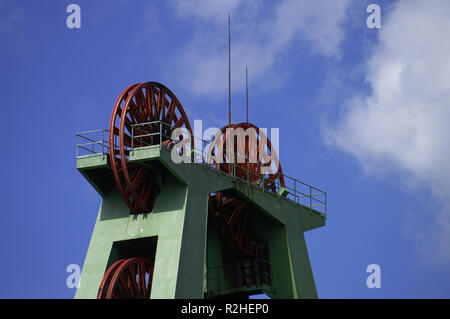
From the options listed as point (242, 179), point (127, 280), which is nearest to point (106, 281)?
point (127, 280)

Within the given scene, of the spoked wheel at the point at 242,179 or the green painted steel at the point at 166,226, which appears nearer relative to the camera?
the green painted steel at the point at 166,226

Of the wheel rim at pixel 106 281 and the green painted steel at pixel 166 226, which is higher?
the green painted steel at pixel 166 226

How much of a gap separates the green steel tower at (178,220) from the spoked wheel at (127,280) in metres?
0.04

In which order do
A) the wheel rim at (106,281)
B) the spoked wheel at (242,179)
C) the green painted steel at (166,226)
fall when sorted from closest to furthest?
the green painted steel at (166,226) < the wheel rim at (106,281) < the spoked wheel at (242,179)

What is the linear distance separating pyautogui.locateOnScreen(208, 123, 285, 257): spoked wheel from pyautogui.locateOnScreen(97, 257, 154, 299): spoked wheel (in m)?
5.45

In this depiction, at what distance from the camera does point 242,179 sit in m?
40.7

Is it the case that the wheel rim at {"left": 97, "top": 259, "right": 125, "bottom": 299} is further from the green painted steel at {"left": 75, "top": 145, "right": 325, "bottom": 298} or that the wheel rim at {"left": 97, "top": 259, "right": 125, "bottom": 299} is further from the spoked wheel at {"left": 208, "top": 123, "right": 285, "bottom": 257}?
the spoked wheel at {"left": 208, "top": 123, "right": 285, "bottom": 257}

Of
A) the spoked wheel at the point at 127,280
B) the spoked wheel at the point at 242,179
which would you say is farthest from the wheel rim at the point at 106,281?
the spoked wheel at the point at 242,179

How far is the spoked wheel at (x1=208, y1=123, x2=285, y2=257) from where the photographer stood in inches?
1646

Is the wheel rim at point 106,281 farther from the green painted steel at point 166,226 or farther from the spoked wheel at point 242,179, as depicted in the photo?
the spoked wheel at point 242,179

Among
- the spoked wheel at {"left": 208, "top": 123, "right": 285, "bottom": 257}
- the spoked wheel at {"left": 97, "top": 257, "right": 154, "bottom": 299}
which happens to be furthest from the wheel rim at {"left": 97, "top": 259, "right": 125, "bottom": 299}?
the spoked wheel at {"left": 208, "top": 123, "right": 285, "bottom": 257}

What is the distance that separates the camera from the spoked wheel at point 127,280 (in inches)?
1411

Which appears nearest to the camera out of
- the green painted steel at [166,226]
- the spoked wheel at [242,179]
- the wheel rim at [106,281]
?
the green painted steel at [166,226]
